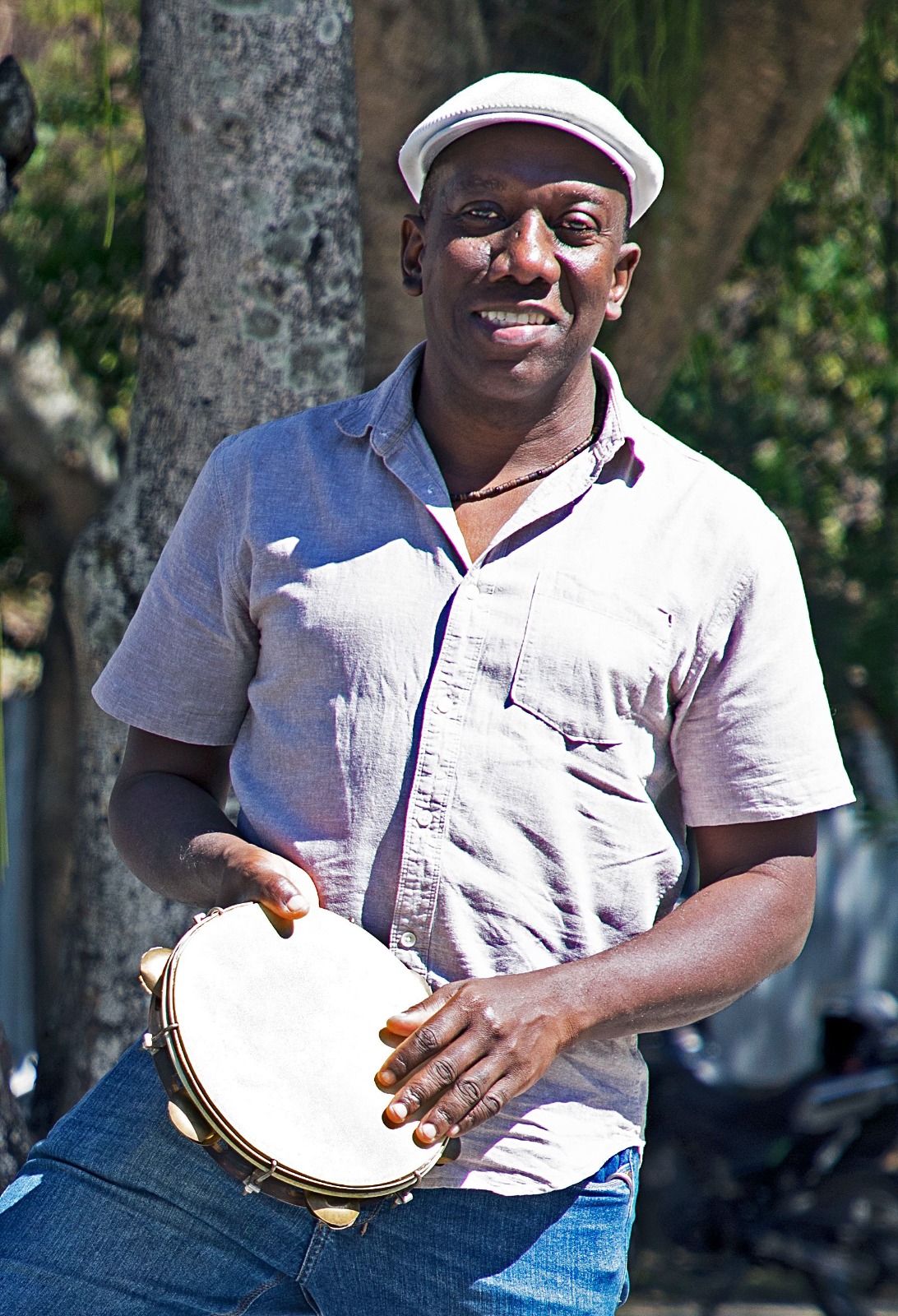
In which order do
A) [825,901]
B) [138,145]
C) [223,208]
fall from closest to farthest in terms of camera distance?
[223,208], [138,145], [825,901]

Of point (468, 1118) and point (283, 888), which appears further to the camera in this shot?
point (283, 888)

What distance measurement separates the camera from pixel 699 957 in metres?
1.67

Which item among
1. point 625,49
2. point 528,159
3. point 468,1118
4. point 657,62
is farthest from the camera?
point 625,49

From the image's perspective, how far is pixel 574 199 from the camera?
1.77m

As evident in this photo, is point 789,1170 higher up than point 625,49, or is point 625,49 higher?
point 625,49

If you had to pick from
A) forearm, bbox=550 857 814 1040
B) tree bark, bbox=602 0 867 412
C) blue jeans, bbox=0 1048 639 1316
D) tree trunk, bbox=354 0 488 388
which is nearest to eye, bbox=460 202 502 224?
forearm, bbox=550 857 814 1040

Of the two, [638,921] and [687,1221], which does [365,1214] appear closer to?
[638,921]

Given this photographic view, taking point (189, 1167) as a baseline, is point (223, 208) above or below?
above

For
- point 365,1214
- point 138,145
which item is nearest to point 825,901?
point 138,145

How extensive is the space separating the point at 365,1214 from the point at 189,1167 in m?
0.21

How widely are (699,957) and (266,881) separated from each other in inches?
18.8

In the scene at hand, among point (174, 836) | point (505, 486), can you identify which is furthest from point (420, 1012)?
point (505, 486)

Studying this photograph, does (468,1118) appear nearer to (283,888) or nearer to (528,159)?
(283,888)

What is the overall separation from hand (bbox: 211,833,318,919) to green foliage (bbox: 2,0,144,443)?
2.34 m
